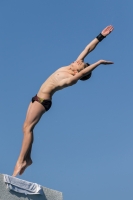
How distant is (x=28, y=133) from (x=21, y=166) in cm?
60

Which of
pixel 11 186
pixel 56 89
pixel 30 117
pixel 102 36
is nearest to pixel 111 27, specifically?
pixel 102 36

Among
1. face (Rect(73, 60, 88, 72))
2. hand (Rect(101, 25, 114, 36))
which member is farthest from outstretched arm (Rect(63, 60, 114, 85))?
hand (Rect(101, 25, 114, 36))

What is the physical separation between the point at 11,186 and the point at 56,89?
2.26m

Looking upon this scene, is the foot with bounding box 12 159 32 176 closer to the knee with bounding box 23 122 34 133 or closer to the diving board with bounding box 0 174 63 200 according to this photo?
the knee with bounding box 23 122 34 133

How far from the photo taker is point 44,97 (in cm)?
816

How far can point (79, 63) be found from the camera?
8.33m

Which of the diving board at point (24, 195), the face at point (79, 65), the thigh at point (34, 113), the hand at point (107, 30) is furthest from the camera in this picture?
the hand at point (107, 30)

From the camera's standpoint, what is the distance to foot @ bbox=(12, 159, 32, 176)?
7.86 meters

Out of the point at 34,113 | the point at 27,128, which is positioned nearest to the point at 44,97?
the point at 34,113

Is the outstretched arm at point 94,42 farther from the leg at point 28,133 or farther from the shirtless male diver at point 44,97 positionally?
the leg at point 28,133

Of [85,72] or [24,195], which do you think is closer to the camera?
[24,195]

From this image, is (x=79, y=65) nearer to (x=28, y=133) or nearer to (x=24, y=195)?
(x=28, y=133)

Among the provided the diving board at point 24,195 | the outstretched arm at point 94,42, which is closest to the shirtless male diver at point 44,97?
the outstretched arm at point 94,42

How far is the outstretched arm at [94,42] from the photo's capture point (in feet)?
28.1
